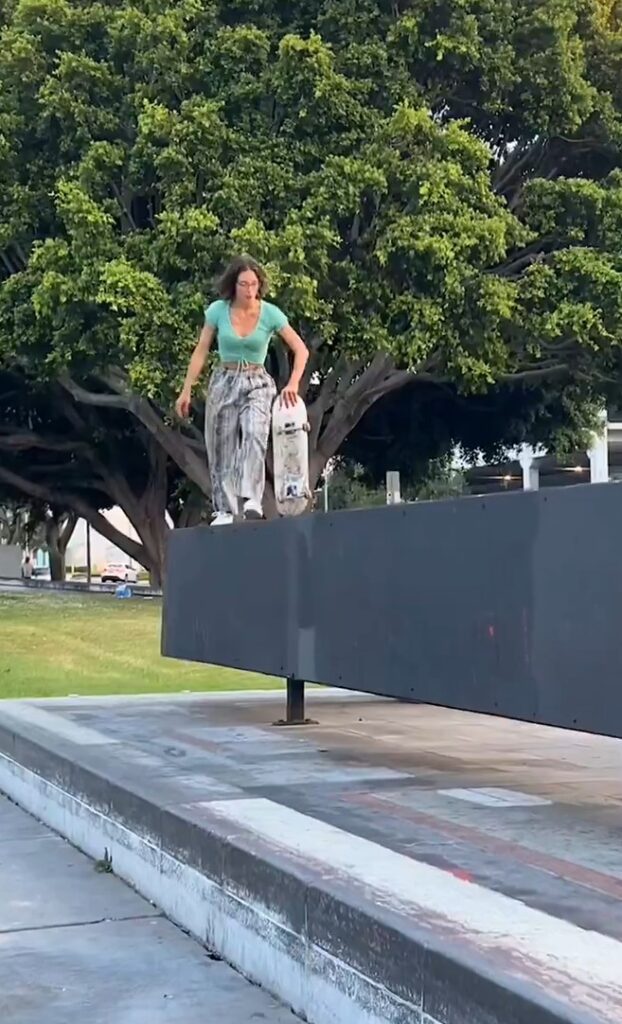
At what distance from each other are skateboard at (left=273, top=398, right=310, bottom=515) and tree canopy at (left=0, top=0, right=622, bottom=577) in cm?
1200

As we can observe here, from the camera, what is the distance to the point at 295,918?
166 inches

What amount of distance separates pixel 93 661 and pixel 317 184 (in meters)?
10.1

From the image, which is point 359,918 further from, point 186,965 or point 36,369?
point 36,369

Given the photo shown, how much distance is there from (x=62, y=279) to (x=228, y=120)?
393cm

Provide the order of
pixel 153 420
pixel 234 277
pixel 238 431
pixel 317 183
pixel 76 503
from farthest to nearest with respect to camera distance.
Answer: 1. pixel 76 503
2. pixel 153 420
3. pixel 317 183
4. pixel 238 431
5. pixel 234 277

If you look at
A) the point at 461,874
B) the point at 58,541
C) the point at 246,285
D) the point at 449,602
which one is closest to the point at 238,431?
the point at 246,285

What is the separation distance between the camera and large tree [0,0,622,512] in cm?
2098

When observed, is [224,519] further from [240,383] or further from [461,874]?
[461,874]

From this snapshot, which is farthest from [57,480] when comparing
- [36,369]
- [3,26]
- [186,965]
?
[186,965]

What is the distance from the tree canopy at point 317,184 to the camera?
68.8 ft

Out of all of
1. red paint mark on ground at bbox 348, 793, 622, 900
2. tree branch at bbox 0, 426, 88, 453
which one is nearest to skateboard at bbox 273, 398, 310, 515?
red paint mark on ground at bbox 348, 793, 622, 900

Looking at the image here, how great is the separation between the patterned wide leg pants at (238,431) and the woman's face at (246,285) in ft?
1.50

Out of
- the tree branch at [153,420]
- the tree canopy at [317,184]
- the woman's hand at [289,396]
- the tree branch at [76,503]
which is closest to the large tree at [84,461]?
the tree branch at [76,503]

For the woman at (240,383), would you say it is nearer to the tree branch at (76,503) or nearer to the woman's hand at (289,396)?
the woman's hand at (289,396)
